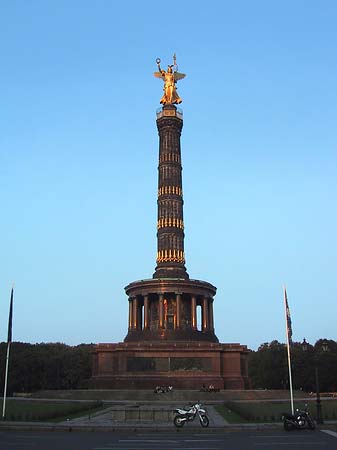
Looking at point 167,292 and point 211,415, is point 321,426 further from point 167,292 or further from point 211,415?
point 167,292

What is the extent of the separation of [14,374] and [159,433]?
5844 cm

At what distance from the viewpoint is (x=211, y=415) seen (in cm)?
2659

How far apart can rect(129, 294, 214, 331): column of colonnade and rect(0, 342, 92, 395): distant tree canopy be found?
Answer: 2245cm

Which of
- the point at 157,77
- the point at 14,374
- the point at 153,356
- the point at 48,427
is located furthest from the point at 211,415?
the point at 14,374

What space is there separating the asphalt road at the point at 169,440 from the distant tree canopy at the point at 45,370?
56020mm

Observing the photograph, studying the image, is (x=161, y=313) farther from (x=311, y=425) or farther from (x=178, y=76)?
(x=311, y=425)

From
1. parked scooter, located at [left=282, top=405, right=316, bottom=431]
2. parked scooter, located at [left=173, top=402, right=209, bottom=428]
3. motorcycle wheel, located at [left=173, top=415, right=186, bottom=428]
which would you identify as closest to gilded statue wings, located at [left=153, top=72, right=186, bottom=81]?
parked scooter, located at [left=173, top=402, right=209, bottom=428]

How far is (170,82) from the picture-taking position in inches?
2530

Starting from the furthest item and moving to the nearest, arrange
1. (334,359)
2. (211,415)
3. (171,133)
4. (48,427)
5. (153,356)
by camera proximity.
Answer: (334,359), (171,133), (153,356), (211,415), (48,427)

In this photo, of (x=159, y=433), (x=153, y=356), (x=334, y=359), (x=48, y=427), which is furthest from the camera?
(x=334, y=359)

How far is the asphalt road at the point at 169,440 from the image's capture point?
609 inches

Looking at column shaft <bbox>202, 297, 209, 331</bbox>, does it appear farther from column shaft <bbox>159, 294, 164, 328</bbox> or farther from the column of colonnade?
column shaft <bbox>159, 294, 164, 328</bbox>

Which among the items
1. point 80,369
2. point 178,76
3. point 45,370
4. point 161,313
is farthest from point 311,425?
point 45,370

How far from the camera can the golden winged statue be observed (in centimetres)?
6331
